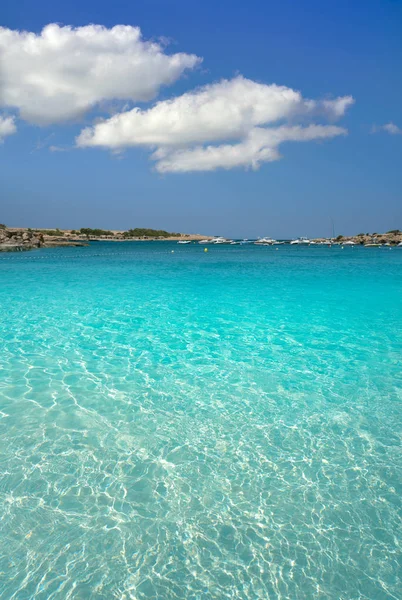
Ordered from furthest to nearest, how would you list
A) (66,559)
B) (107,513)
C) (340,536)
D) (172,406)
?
(172,406) < (107,513) < (340,536) < (66,559)

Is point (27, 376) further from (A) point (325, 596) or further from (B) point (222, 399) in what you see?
(A) point (325, 596)

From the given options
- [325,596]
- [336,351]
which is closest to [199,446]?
[325,596]

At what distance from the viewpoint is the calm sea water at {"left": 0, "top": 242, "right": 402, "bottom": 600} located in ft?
15.4

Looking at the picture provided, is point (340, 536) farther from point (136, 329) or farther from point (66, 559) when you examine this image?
point (136, 329)

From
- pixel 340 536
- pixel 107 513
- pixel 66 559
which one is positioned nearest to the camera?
pixel 66 559

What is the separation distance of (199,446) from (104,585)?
307 cm

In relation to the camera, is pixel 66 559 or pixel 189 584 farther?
pixel 66 559

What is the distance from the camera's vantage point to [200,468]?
21.9ft

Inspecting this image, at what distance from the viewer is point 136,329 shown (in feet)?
54.3

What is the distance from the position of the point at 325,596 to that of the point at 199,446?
332 centimetres

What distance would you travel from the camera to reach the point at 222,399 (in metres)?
9.47

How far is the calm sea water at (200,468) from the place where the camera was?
4.70 meters

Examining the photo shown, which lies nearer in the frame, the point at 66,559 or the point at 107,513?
the point at 66,559

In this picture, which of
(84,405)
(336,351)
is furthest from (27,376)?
(336,351)
